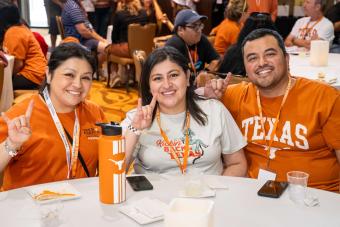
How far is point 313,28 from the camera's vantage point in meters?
5.55

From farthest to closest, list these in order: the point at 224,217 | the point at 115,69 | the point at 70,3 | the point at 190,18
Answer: the point at 115,69, the point at 70,3, the point at 190,18, the point at 224,217

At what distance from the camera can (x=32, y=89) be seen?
15.3 feet

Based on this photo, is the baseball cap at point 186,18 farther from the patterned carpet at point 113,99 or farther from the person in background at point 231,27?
the patterned carpet at point 113,99

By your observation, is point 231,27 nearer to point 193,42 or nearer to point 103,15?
point 193,42

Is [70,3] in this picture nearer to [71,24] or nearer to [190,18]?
[71,24]

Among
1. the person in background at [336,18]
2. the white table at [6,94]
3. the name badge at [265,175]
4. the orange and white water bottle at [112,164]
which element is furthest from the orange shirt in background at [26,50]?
the person in background at [336,18]

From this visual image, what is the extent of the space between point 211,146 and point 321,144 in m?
0.57

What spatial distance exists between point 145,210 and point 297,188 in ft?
1.70

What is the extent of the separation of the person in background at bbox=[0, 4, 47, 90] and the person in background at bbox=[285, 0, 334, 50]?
282cm

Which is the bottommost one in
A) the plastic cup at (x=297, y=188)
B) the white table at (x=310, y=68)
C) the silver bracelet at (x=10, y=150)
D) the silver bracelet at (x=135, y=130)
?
the plastic cup at (x=297, y=188)

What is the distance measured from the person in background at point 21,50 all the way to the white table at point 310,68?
227cm

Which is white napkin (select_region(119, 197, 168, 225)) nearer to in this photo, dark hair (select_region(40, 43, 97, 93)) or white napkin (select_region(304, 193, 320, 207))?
white napkin (select_region(304, 193, 320, 207))

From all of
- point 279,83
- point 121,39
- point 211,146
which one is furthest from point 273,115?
point 121,39

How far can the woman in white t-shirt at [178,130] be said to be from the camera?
2152 mm
